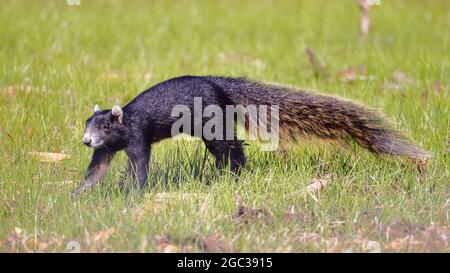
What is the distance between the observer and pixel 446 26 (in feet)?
37.0

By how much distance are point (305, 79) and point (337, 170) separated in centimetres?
289

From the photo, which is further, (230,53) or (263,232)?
(230,53)

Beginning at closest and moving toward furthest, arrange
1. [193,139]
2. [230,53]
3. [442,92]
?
[193,139], [442,92], [230,53]

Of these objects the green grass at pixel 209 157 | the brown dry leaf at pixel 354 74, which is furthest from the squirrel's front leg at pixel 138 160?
the brown dry leaf at pixel 354 74

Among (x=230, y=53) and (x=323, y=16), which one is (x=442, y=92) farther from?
(x=323, y=16)

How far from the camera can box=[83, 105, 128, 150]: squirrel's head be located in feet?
17.3

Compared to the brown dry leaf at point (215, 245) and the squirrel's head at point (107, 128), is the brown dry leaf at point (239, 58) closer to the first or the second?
the squirrel's head at point (107, 128)

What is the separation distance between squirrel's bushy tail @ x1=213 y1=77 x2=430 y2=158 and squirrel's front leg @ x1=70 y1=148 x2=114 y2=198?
844 mm

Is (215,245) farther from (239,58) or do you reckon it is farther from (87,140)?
(239,58)

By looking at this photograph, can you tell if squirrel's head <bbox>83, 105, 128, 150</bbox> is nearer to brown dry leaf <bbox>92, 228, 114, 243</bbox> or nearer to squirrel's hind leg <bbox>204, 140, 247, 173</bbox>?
squirrel's hind leg <bbox>204, 140, 247, 173</bbox>

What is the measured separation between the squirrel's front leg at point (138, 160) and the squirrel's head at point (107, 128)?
0.08 metres

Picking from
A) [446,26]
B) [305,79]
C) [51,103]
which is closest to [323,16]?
[446,26]

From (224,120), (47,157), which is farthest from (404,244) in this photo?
(47,157)

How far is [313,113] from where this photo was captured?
570cm
